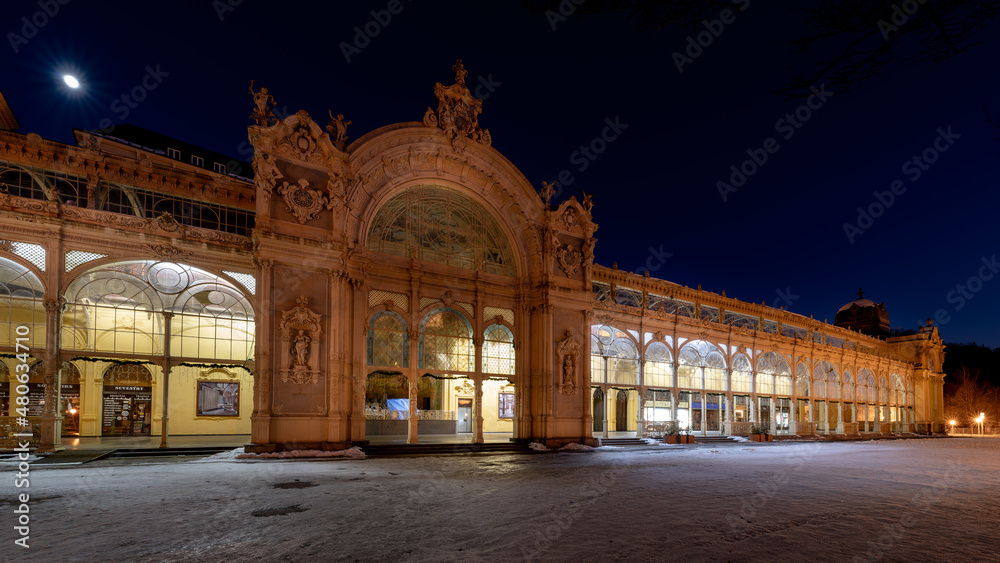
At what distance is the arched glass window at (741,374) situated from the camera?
40.0 metres

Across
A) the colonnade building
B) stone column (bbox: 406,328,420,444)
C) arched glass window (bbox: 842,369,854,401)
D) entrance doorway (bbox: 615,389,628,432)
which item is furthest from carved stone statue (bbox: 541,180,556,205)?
arched glass window (bbox: 842,369,854,401)

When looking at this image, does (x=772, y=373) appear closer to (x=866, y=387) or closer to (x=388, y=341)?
(x=866, y=387)

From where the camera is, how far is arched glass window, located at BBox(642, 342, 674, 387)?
115 ft

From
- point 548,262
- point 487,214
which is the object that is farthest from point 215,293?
point 548,262

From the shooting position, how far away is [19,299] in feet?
61.3

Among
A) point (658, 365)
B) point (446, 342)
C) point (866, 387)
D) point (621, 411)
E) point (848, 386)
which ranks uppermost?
point (446, 342)

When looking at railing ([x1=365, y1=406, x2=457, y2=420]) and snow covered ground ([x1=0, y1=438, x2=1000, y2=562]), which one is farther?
railing ([x1=365, y1=406, x2=457, y2=420])

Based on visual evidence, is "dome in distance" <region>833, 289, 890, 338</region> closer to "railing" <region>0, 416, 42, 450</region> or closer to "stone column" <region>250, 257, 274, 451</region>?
"stone column" <region>250, 257, 274, 451</region>

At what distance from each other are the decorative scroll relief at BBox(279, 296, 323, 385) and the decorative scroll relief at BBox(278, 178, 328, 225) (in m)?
3.31

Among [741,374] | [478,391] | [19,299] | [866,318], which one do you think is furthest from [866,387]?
[19,299]

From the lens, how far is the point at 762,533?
8648mm

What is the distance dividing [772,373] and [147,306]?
4169 centimetres

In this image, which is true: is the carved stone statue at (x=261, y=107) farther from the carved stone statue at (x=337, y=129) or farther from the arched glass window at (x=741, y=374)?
the arched glass window at (x=741, y=374)

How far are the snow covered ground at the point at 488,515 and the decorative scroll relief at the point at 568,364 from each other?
10.7 meters
